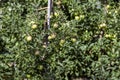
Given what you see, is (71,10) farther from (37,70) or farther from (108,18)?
(37,70)

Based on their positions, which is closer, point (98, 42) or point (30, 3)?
point (98, 42)

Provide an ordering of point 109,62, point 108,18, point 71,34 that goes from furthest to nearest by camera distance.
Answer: point 108,18 → point 71,34 → point 109,62

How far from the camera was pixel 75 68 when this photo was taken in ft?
12.4

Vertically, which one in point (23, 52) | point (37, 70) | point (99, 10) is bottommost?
point (37, 70)

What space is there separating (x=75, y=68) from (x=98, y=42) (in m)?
0.45

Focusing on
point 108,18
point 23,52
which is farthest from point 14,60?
point 108,18

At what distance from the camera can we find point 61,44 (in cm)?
381

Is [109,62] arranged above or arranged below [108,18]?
below

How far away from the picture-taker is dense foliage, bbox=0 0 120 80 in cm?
371

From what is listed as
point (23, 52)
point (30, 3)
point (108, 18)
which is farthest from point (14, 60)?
point (108, 18)

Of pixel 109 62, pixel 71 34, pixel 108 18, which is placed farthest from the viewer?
pixel 108 18

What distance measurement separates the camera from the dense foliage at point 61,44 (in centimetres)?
371

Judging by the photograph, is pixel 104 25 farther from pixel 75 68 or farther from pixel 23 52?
pixel 23 52

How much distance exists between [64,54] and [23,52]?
50 centimetres
